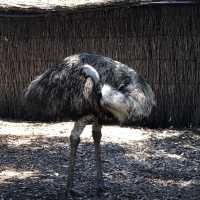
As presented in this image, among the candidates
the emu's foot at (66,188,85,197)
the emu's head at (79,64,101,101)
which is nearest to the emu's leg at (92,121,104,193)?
the emu's foot at (66,188,85,197)

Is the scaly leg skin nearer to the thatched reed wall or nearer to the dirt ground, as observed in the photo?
the dirt ground

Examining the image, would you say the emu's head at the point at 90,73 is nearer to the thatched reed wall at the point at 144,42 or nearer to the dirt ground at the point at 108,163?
the dirt ground at the point at 108,163

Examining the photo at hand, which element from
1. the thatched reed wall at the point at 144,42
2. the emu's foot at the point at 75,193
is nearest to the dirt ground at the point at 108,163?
the emu's foot at the point at 75,193

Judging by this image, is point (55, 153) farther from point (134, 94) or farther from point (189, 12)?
point (189, 12)

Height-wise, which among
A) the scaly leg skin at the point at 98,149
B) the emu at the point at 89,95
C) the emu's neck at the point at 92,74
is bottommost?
the scaly leg skin at the point at 98,149

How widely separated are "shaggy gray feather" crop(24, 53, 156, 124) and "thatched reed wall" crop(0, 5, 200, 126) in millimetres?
3893

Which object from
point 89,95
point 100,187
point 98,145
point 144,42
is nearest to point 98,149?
point 98,145

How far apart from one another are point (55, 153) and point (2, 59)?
3028 mm

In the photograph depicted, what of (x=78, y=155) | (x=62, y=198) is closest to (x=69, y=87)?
(x=62, y=198)

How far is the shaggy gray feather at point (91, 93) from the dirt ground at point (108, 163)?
89 cm

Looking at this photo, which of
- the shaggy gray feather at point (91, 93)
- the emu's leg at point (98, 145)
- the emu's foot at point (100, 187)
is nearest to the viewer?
the shaggy gray feather at point (91, 93)

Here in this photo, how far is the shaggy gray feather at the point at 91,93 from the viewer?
4.91 metres

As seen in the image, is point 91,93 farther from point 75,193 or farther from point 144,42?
point 144,42

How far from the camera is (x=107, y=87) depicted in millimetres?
4949
